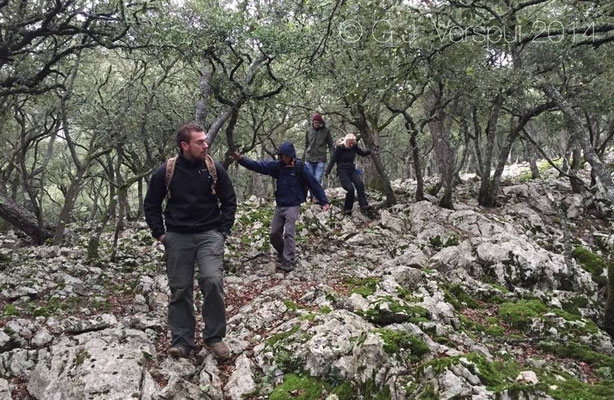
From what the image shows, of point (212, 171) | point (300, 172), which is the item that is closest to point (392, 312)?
point (212, 171)

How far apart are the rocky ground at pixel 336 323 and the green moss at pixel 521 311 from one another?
3 cm

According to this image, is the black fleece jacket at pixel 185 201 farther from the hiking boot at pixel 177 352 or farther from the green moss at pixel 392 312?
the green moss at pixel 392 312

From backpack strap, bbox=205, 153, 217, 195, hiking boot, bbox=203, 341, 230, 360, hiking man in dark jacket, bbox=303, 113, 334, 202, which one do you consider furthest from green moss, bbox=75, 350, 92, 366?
hiking man in dark jacket, bbox=303, 113, 334, 202

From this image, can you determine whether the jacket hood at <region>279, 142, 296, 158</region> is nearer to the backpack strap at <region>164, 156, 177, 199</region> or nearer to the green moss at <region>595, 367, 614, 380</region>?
the backpack strap at <region>164, 156, 177, 199</region>

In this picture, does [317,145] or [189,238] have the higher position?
[317,145]

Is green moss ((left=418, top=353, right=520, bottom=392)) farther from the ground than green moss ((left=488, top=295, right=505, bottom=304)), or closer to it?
closer to it

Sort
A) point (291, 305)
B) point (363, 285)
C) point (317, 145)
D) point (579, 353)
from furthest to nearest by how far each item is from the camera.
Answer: point (317, 145)
point (363, 285)
point (291, 305)
point (579, 353)

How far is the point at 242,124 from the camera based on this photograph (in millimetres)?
22516

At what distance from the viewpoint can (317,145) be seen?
45.6 ft

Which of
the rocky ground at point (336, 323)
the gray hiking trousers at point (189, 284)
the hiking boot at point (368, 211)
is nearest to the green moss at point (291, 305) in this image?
the rocky ground at point (336, 323)

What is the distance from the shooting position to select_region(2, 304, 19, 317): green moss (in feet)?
23.2

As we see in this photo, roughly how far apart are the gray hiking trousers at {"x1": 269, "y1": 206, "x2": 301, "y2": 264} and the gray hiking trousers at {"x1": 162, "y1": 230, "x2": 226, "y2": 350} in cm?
395

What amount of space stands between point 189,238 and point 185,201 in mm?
500

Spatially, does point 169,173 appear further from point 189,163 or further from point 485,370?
point 485,370
